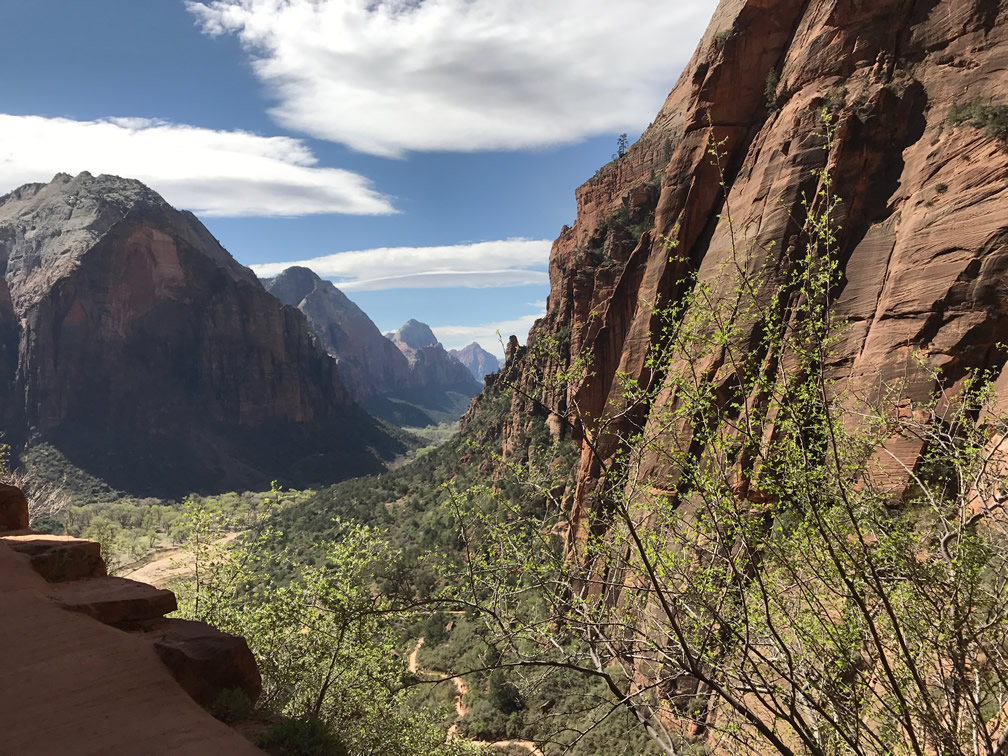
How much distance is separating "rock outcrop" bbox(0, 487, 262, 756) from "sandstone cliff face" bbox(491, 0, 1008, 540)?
8.94m

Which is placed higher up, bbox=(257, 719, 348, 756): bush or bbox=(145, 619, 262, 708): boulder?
bbox=(145, 619, 262, 708): boulder

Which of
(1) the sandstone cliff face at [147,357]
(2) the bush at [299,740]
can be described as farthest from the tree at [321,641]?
(1) the sandstone cliff face at [147,357]

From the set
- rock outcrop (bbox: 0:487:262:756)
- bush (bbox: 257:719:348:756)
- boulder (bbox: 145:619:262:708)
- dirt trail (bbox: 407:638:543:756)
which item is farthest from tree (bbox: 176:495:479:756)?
dirt trail (bbox: 407:638:543:756)

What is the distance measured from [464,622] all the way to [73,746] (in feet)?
99.8

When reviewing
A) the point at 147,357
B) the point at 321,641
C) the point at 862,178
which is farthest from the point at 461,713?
the point at 147,357

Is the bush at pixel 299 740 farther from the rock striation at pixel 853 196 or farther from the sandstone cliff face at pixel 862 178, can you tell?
the sandstone cliff face at pixel 862 178

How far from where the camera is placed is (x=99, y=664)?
921 centimetres

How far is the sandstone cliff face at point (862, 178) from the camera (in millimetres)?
17391

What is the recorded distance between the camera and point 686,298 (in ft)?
22.9

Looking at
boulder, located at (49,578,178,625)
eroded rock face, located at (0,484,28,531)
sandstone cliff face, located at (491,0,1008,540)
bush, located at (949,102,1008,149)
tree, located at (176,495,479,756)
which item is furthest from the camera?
bush, located at (949,102,1008,149)

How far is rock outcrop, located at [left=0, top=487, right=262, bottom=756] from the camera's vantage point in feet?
25.4

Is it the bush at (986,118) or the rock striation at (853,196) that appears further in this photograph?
the bush at (986,118)

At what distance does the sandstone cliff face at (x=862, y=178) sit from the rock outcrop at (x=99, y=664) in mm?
8936

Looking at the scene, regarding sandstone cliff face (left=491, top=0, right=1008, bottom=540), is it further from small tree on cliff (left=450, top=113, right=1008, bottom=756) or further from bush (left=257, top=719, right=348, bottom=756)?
bush (left=257, top=719, right=348, bottom=756)
